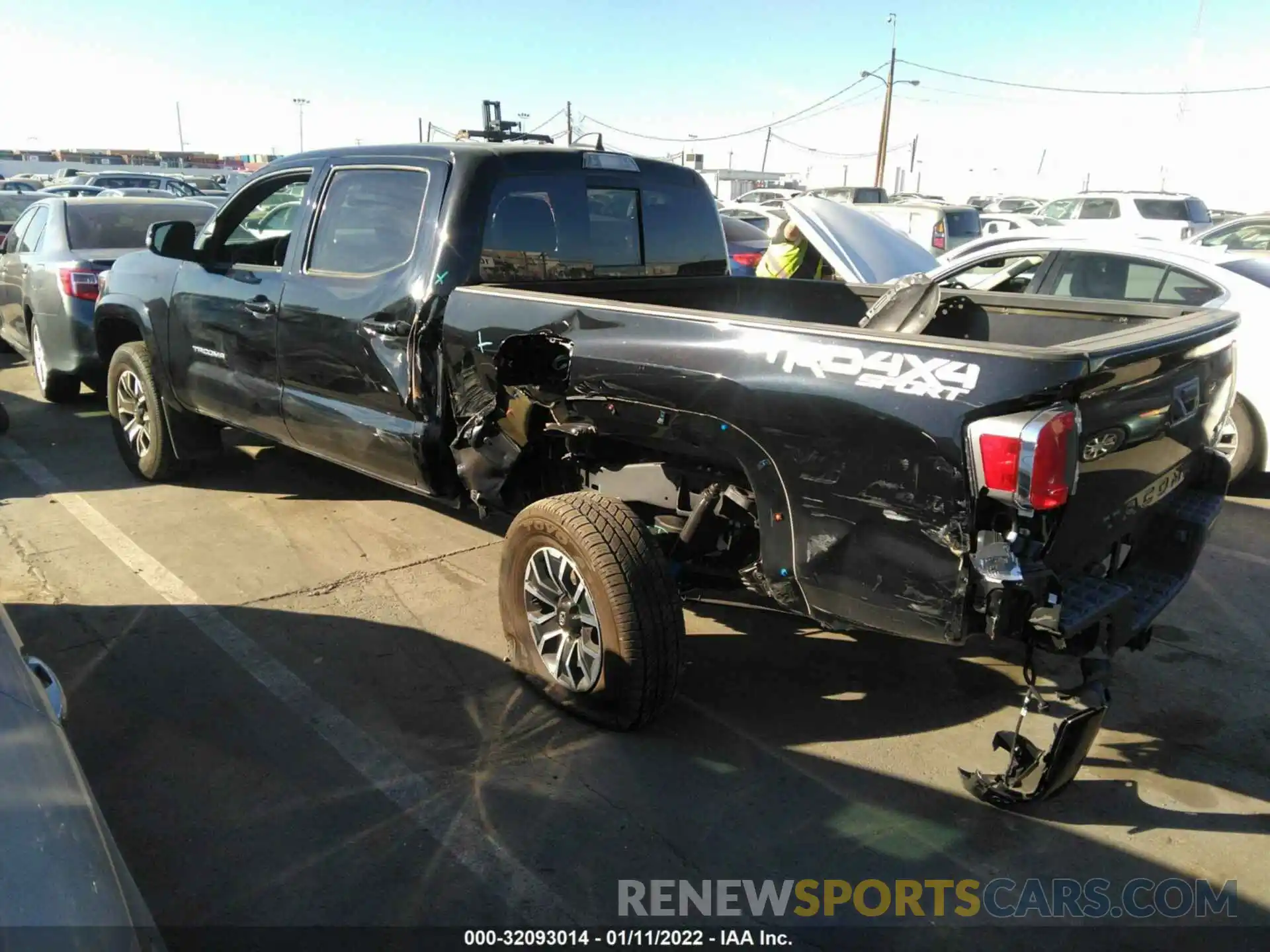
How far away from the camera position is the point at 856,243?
6805 millimetres

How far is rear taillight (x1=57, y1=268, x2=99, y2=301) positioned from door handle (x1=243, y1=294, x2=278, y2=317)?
3263 millimetres

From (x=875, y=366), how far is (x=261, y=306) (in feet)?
11.1

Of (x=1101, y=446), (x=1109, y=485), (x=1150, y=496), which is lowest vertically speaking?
(x=1150, y=496)

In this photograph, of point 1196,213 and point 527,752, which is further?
point 1196,213

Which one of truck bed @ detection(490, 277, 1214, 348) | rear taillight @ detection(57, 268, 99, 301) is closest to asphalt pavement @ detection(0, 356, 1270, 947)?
truck bed @ detection(490, 277, 1214, 348)

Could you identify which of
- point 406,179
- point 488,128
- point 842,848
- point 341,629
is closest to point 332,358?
point 406,179

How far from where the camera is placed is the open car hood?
21.2ft

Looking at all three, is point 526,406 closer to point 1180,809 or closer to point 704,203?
point 704,203

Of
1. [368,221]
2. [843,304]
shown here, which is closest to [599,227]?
[368,221]

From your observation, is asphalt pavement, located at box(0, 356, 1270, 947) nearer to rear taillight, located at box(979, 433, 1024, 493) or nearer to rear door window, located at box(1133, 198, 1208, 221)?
rear taillight, located at box(979, 433, 1024, 493)

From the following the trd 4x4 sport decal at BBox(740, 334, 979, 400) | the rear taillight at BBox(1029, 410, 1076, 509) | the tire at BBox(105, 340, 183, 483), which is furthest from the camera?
the tire at BBox(105, 340, 183, 483)

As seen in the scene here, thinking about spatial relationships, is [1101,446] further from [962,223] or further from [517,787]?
[962,223]

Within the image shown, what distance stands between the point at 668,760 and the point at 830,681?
867 millimetres

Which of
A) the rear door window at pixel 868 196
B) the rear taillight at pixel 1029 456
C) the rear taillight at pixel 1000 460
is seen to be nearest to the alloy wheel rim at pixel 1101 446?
the rear taillight at pixel 1029 456
